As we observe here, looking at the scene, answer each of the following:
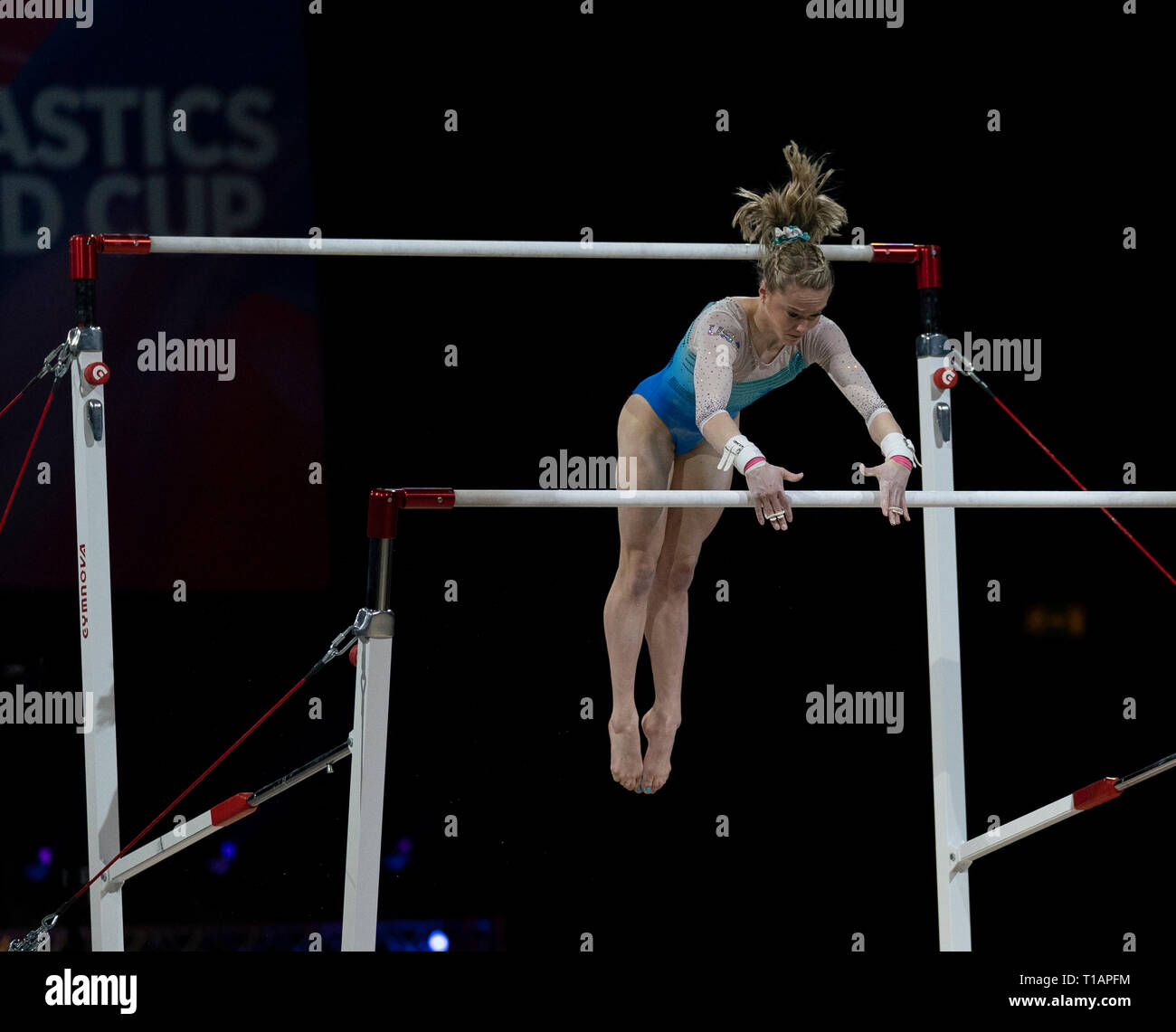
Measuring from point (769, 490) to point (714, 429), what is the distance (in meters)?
0.26

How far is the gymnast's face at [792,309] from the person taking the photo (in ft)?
11.0

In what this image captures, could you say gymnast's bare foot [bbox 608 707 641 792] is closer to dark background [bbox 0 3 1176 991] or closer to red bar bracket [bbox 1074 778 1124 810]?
dark background [bbox 0 3 1176 991]

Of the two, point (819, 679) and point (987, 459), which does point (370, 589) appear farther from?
point (987, 459)

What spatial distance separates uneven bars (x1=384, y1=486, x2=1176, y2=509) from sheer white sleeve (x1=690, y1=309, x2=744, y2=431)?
0.24m

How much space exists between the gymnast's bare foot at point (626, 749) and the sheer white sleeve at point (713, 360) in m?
0.89

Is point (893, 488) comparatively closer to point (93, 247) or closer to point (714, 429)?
point (714, 429)

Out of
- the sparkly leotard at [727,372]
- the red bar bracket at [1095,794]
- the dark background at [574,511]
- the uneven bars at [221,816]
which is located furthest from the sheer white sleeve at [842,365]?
the uneven bars at [221,816]

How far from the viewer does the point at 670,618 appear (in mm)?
3941

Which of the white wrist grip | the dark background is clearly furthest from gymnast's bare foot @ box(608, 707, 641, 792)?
the white wrist grip

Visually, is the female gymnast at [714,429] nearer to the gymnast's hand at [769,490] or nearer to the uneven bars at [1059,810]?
the gymnast's hand at [769,490]

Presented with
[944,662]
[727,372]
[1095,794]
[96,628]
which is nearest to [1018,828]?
[1095,794]

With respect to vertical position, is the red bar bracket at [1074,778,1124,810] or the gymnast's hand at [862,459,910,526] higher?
the gymnast's hand at [862,459,910,526]

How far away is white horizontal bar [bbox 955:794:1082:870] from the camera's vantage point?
3369mm

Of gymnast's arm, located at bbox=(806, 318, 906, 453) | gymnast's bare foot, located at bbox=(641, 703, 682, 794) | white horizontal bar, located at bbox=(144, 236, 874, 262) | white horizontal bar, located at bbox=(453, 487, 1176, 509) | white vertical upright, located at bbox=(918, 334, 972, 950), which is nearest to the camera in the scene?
white horizontal bar, located at bbox=(453, 487, 1176, 509)
